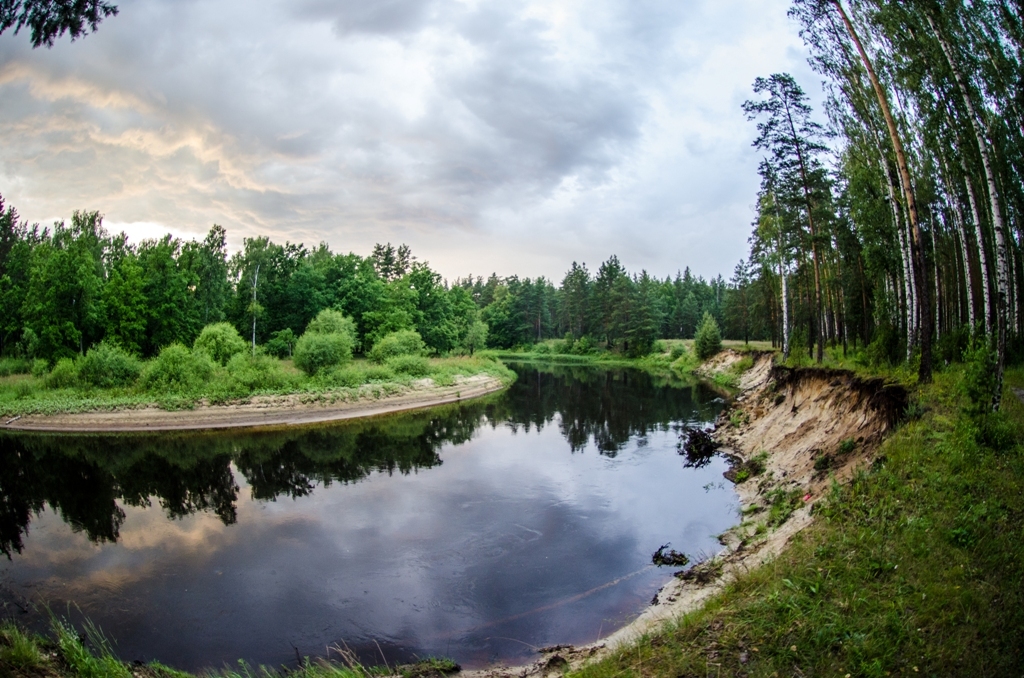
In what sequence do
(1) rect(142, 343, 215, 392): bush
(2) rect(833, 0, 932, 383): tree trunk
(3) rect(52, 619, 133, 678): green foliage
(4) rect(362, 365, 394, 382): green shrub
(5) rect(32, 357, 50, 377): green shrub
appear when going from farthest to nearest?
(4) rect(362, 365, 394, 382): green shrub < (5) rect(32, 357, 50, 377): green shrub < (1) rect(142, 343, 215, 392): bush < (2) rect(833, 0, 932, 383): tree trunk < (3) rect(52, 619, 133, 678): green foliage

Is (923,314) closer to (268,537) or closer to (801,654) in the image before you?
(801,654)

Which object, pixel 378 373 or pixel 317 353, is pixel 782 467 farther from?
pixel 378 373

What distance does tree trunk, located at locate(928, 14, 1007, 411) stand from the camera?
10578 millimetres

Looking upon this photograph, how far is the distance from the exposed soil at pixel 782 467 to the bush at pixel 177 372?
1183 inches

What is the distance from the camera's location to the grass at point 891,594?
546 centimetres

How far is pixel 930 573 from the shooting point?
255 inches

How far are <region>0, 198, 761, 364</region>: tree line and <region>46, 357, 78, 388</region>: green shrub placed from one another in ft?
26.2

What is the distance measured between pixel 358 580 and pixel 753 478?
1254 centimetres

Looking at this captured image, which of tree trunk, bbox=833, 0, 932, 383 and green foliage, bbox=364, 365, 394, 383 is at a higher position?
tree trunk, bbox=833, 0, 932, 383

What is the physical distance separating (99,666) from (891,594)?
10.1 meters

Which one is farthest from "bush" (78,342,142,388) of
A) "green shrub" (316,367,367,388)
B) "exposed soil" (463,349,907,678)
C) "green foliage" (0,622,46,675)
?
"exposed soil" (463,349,907,678)

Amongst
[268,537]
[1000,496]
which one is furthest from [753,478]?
[268,537]

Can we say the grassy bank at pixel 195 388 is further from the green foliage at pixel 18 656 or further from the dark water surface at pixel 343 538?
the green foliage at pixel 18 656

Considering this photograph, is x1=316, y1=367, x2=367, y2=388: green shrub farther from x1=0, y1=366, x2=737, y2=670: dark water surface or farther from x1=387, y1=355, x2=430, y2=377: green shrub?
x1=0, y1=366, x2=737, y2=670: dark water surface
